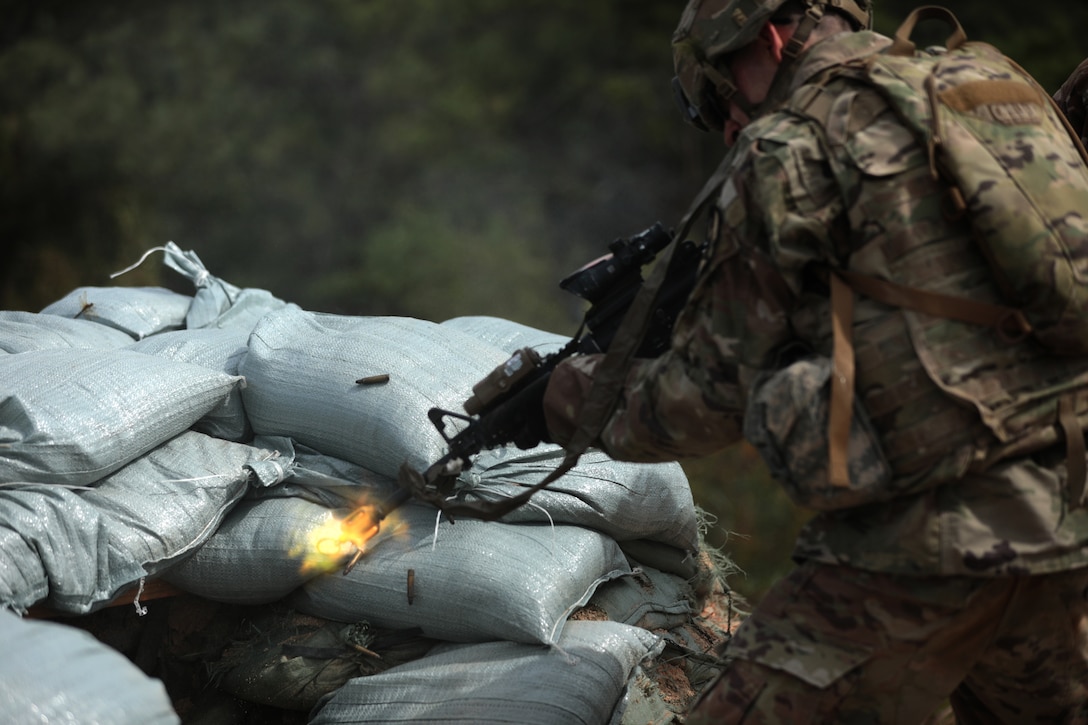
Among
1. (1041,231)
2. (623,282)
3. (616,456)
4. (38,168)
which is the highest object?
(1041,231)

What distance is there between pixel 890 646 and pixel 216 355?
6.48ft

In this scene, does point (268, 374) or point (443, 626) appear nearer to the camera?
point (443, 626)

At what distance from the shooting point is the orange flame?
2467 millimetres

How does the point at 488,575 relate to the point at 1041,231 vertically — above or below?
below

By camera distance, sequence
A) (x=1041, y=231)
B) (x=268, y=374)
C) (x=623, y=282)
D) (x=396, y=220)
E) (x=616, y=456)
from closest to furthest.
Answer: (x=1041, y=231) < (x=616, y=456) < (x=623, y=282) < (x=268, y=374) < (x=396, y=220)

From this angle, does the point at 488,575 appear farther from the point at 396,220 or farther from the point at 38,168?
the point at 38,168

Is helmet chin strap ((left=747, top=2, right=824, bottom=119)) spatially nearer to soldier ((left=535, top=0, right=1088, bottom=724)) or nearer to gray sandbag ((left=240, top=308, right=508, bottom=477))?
soldier ((left=535, top=0, right=1088, bottom=724))

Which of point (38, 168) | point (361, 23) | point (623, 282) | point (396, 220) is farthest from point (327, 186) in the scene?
point (623, 282)

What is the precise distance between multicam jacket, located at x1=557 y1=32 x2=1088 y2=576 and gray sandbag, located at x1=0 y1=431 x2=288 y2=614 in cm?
135

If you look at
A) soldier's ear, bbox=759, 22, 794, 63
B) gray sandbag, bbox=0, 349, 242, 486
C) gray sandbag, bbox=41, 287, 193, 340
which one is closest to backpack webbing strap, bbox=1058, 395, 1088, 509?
soldier's ear, bbox=759, 22, 794, 63

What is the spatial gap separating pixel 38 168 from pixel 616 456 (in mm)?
9541

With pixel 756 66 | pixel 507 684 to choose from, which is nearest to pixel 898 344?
pixel 756 66

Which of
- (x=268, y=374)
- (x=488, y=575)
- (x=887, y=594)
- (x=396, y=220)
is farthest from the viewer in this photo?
(x=396, y=220)

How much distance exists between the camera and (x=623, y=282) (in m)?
2.01
